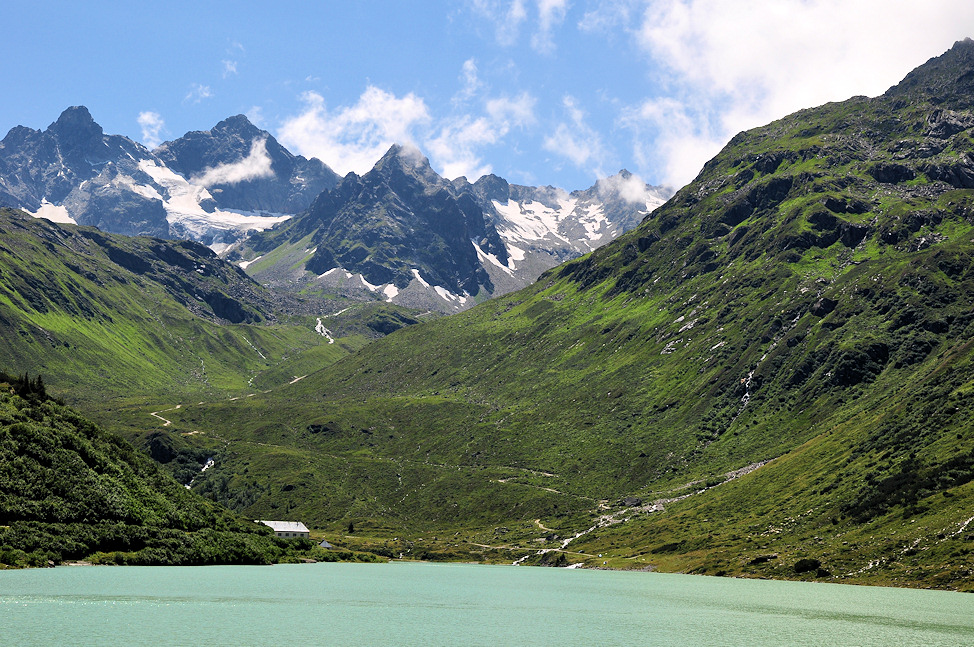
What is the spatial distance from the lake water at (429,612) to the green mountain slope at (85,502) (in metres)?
7.70

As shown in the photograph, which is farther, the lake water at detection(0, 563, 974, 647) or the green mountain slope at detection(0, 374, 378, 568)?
the green mountain slope at detection(0, 374, 378, 568)

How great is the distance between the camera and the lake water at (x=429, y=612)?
230ft

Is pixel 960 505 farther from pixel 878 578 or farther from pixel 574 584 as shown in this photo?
pixel 574 584

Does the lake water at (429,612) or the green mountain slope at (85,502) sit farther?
the green mountain slope at (85,502)

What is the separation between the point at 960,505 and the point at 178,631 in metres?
151

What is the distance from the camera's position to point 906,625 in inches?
3366

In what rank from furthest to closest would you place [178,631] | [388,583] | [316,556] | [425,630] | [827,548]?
[316,556], [827,548], [388,583], [425,630], [178,631]

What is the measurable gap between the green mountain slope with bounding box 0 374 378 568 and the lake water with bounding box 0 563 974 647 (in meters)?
7.70

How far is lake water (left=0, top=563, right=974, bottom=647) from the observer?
70250 millimetres

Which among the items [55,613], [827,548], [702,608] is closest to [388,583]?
[702,608]

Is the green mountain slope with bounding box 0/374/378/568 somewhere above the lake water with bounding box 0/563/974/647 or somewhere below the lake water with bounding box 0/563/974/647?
above

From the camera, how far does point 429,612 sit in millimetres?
93562

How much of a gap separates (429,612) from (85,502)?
69.6m

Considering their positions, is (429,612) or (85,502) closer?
(429,612)
